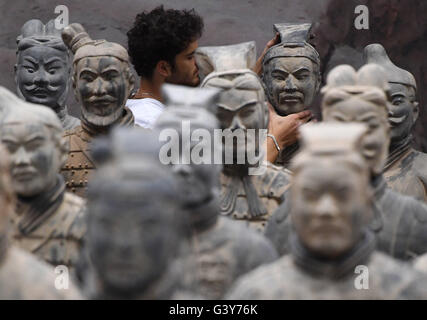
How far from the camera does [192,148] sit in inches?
291

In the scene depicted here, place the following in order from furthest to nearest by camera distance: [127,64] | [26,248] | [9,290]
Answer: [127,64], [26,248], [9,290]

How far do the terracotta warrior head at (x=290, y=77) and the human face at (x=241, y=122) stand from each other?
174cm

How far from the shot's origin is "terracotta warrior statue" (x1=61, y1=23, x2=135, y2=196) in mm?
9406

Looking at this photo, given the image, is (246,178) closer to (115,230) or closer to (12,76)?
(115,230)

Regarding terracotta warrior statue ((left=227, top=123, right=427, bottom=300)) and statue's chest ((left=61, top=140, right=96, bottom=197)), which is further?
statue's chest ((left=61, top=140, right=96, bottom=197))

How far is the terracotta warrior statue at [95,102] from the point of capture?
941cm

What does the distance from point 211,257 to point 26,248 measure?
0.96 metres

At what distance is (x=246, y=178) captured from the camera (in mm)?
8484

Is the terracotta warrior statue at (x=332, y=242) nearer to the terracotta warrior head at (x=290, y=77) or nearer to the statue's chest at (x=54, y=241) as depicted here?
the statue's chest at (x=54, y=241)

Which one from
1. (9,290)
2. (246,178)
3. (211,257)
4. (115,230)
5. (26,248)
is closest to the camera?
(115,230)

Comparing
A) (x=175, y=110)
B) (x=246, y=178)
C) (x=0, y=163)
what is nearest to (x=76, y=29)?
(x=246, y=178)

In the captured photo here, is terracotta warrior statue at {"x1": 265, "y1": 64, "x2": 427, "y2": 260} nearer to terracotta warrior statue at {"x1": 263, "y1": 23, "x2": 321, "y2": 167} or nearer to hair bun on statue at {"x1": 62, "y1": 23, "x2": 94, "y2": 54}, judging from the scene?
terracotta warrior statue at {"x1": 263, "y1": 23, "x2": 321, "y2": 167}

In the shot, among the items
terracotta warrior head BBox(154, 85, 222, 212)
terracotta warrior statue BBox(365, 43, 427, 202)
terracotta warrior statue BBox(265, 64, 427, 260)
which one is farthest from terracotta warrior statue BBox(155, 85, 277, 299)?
terracotta warrior statue BBox(365, 43, 427, 202)

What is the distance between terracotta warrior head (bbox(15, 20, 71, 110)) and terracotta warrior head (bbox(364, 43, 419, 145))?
1.75 meters
